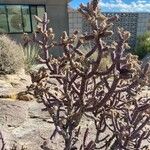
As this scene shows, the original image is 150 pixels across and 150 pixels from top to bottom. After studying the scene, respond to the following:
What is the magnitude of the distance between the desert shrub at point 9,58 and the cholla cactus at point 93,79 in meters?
7.76

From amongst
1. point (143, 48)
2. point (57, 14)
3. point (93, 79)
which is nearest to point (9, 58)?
point (93, 79)

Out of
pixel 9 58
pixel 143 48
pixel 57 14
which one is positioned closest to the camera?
pixel 9 58

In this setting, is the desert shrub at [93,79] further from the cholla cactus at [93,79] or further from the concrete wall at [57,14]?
the concrete wall at [57,14]

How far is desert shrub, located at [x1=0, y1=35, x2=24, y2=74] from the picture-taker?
10875 mm

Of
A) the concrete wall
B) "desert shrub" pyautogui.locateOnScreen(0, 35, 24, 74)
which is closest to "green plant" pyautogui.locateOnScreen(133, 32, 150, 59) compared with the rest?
the concrete wall

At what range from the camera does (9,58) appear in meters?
11.3

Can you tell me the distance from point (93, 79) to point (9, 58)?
28.2ft

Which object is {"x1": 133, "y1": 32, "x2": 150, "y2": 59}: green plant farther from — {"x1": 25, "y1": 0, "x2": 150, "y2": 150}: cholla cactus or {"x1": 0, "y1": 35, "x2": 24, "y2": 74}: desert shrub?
{"x1": 25, "y1": 0, "x2": 150, "y2": 150}: cholla cactus

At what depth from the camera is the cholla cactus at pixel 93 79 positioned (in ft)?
7.68

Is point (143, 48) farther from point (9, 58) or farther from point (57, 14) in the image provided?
point (9, 58)

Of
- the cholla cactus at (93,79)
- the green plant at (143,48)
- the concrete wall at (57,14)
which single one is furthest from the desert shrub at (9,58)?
the green plant at (143,48)

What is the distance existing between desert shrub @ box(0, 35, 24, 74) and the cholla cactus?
25.4 feet

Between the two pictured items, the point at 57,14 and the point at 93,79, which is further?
the point at 57,14

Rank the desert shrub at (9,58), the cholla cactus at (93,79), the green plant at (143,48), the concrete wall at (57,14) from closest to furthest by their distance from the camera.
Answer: the cholla cactus at (93,79), the desert shrub at (9,58), the green plant at (143,48), the concrete wall at (57,14)
